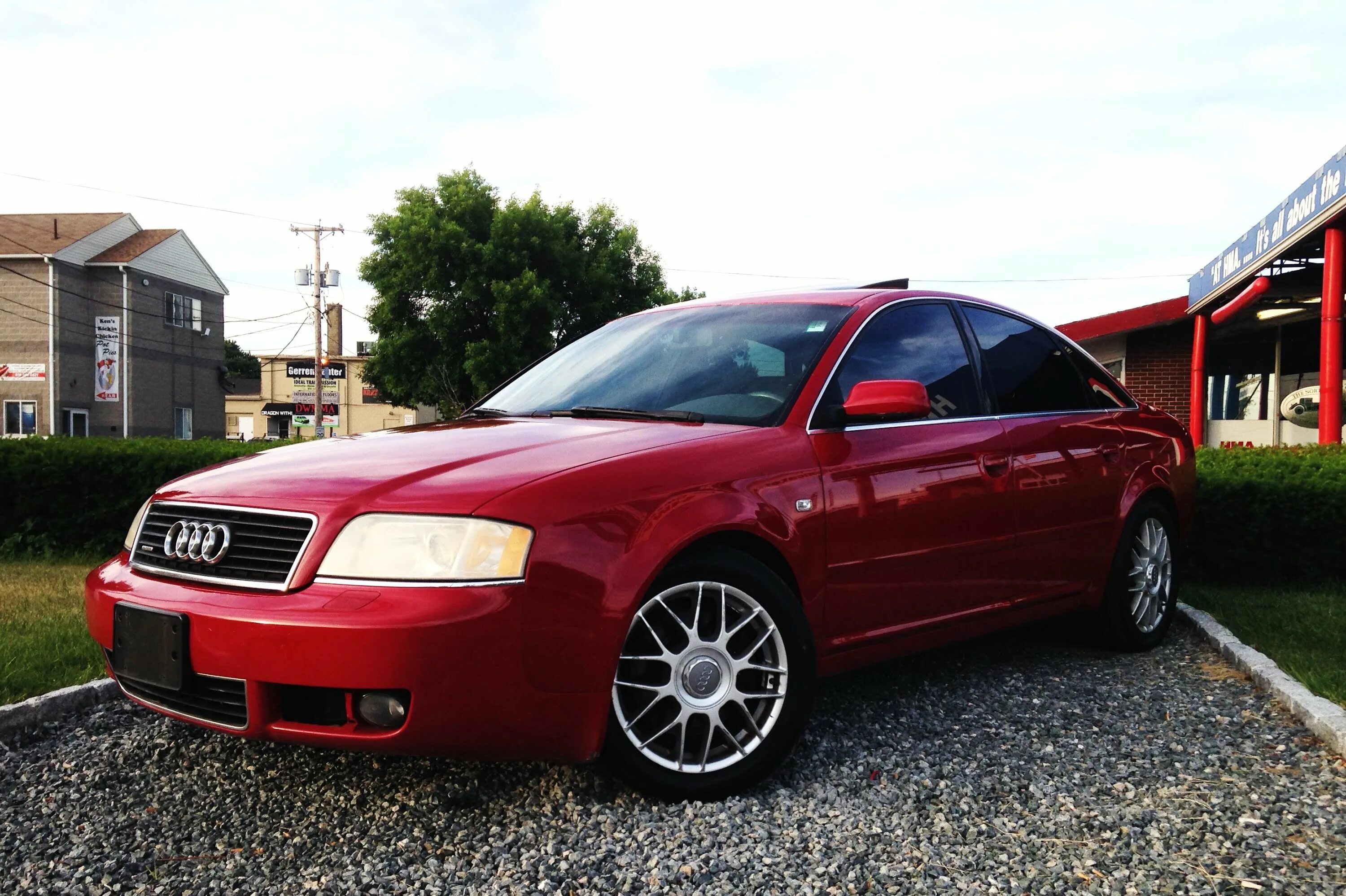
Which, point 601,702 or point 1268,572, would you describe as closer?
point 601,702

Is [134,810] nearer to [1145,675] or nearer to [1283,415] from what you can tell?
[1145,675]

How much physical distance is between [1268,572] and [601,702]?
5674 mm

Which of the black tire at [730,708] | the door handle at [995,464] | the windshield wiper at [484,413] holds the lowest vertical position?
the black tire at [730,708]

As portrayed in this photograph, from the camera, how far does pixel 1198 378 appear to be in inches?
685

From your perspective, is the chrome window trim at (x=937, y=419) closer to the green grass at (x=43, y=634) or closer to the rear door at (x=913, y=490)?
the rear door at (x=913, y=490)

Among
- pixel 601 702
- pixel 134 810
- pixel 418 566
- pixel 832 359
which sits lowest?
pixel 134 810

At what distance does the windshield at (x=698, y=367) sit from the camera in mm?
3715

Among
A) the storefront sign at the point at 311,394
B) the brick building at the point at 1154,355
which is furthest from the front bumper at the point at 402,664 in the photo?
the storefront sign at the point at 311,394

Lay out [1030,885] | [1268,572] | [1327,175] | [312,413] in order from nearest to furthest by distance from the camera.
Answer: [1030,885] < [1268,572] < [1327,175] < [312,413]

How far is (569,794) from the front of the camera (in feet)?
10.4

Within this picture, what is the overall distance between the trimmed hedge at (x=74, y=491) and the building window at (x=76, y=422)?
32.3 metres

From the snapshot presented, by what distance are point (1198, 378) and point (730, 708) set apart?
54.2 ft

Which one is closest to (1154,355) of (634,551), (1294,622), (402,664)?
(1294,622)

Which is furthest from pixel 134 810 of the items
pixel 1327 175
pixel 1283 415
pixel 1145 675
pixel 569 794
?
pixel 1283 415
